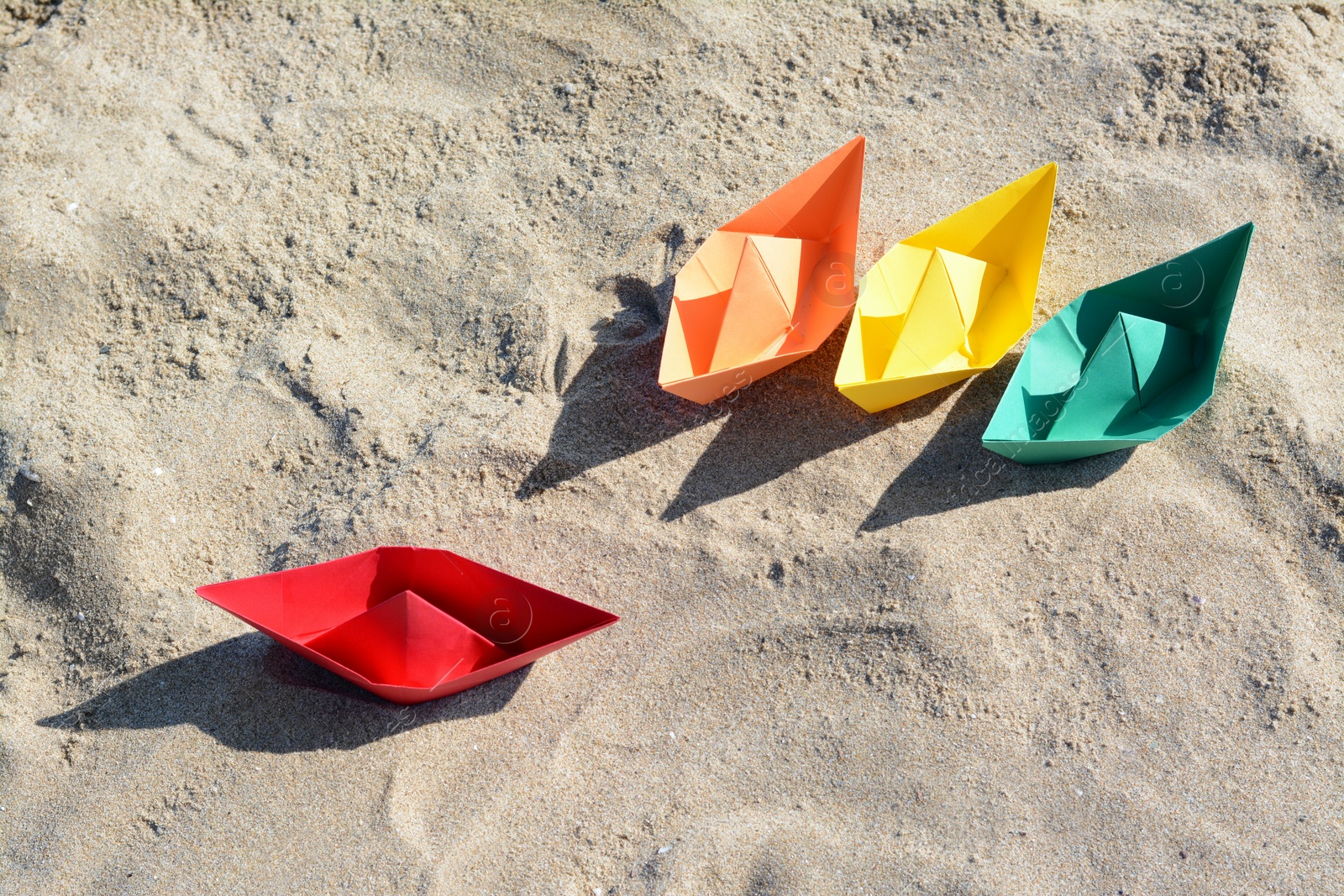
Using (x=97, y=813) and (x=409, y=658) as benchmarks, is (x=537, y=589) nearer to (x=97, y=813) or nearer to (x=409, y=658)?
(x=409, y=658)

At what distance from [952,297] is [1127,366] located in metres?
0.56

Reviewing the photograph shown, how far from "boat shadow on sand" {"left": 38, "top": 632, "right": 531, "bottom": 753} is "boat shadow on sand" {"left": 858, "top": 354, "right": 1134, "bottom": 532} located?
1.26 meters

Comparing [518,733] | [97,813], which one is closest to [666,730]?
[518,733]

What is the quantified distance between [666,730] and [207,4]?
379cm

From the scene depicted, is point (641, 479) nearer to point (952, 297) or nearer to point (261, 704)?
point (952, 297)

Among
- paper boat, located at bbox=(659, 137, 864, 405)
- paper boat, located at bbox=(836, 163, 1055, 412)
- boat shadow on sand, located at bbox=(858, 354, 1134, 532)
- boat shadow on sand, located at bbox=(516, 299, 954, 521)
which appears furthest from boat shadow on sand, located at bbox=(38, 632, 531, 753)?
paper boat, located at bbox=(836, 163, 1055, 412)

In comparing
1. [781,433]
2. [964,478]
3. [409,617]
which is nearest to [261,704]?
[409,617]

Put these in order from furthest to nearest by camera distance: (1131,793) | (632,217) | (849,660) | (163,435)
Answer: (632,217), (163,435), (849,660), (1131,793)

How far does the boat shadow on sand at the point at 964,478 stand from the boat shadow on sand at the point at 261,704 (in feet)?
4.13

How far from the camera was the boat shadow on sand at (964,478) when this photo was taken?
297 cm

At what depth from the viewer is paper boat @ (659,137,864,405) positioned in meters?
3.02

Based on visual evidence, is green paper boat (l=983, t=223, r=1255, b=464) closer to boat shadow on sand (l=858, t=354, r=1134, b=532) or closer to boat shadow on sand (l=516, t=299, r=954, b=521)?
boat shadow on sand (l=858, t=354, r=1134, b=532)

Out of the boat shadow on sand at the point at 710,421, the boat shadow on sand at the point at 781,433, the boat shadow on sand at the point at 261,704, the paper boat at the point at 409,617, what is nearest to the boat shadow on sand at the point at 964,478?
the boat shadow on sand at the point at 781,433

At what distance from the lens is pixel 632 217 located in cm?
349
